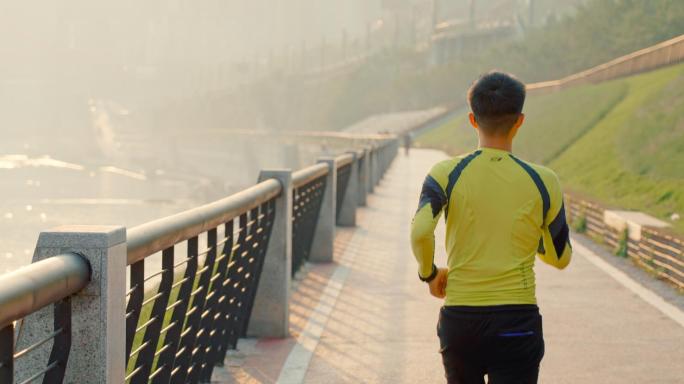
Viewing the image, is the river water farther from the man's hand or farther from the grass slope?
the man's hand

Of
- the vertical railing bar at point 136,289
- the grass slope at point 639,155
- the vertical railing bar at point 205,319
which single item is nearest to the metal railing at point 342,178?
the grass slope at point 639,155

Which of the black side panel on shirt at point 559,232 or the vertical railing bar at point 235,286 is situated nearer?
the black side panel on shirt at point 559,232

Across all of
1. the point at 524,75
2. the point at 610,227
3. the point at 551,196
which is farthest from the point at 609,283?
the point at 524,75

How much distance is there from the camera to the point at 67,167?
14462 cm

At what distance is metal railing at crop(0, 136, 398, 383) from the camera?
11.5 feet

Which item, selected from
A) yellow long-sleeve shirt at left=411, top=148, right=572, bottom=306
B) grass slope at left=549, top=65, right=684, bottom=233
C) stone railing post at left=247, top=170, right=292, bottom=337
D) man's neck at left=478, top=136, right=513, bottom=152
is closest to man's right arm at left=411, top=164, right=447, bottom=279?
yellow long-sleeve shirt at left=411, top=148, right=572, bottom=306

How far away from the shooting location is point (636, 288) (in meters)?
11.5

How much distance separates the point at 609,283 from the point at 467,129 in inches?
2782

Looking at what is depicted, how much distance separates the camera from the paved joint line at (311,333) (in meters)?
7.20

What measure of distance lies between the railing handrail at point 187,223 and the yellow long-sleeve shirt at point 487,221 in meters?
1.15

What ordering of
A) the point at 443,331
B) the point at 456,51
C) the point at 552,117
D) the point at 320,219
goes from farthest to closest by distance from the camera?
the point at 456,51 → the point at 552,117 → the point at 320,219 → the point at 443,331

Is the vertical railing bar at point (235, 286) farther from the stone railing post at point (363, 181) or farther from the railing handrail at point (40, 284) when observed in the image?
the stone railing post at point (363, 181)

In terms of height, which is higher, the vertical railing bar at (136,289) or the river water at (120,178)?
the vertical railing bar at (136,289)

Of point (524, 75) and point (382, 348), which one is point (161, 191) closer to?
point (524, 75)
